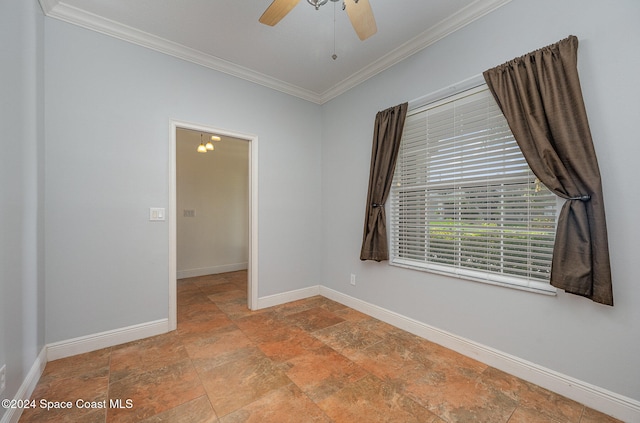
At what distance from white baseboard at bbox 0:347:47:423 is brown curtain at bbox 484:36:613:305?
Answer: 10.9ft

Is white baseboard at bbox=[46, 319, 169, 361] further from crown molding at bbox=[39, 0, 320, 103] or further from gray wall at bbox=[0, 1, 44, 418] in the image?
crown molding at bbox=[39, 0, 320, 103]

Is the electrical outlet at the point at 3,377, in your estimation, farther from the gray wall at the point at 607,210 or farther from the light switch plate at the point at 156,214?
the gray wall at the point at 607,210

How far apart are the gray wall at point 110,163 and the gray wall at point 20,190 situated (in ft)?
0.39

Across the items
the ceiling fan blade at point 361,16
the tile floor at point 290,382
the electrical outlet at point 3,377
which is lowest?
the tile floor at point 290,382

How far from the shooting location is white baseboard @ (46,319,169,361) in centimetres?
214

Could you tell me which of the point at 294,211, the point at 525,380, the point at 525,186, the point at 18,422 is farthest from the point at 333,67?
the point at 18,422

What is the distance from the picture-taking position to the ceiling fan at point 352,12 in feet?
5.01

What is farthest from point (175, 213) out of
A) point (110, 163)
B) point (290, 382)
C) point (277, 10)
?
point (277, 10)

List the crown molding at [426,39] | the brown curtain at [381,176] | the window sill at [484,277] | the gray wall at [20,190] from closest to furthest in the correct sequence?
1. the gray wall at [20,190]
2. the window sill at [484,277]
3. the crown molding at [426,39]
4. the brown curtain at [381,176]

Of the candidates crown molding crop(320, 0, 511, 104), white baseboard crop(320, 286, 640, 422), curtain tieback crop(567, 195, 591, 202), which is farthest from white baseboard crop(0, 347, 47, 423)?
crown molding crop(320, 0, 511, 104)

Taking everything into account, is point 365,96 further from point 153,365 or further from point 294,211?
point 153,365

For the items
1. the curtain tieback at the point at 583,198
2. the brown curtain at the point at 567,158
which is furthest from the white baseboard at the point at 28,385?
the curtain tieback at the point at 583,198

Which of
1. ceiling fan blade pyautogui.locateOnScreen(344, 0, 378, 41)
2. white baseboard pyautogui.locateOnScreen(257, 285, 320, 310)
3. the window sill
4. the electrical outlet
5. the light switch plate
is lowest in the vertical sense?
white baseboard pyautogui.locateOnScreen(257, 285, 320, 310)

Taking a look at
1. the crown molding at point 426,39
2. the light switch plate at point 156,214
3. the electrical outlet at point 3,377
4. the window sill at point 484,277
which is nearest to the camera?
the electrical outlet at point 3,377
